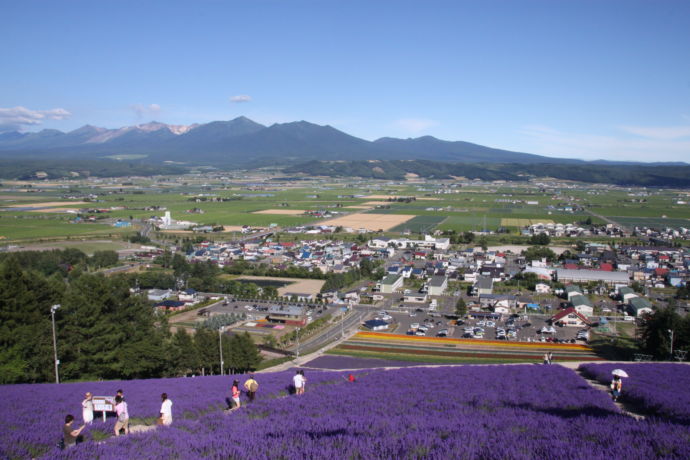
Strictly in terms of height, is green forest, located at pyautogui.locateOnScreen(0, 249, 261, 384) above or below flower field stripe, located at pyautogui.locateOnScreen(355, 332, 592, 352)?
above

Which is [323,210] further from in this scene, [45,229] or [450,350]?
[450,350]

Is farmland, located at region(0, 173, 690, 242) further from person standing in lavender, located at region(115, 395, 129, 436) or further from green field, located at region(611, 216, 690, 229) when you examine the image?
person standing in lavender, located at region(115, 395, 129, 436)

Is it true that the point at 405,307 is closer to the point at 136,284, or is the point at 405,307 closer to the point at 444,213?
the point at 136,284

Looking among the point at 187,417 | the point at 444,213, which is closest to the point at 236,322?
the point at 187,417

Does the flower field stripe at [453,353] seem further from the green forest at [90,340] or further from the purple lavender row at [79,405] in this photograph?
the purple lavender row at [79,405]

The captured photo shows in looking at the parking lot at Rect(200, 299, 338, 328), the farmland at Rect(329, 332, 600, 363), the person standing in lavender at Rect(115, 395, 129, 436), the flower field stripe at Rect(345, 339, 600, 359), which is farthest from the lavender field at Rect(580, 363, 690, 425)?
the parking lot at Rect(200, 299, 338, 328)

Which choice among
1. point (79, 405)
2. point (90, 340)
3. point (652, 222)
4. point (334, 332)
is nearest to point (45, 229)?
point (334, 332)
